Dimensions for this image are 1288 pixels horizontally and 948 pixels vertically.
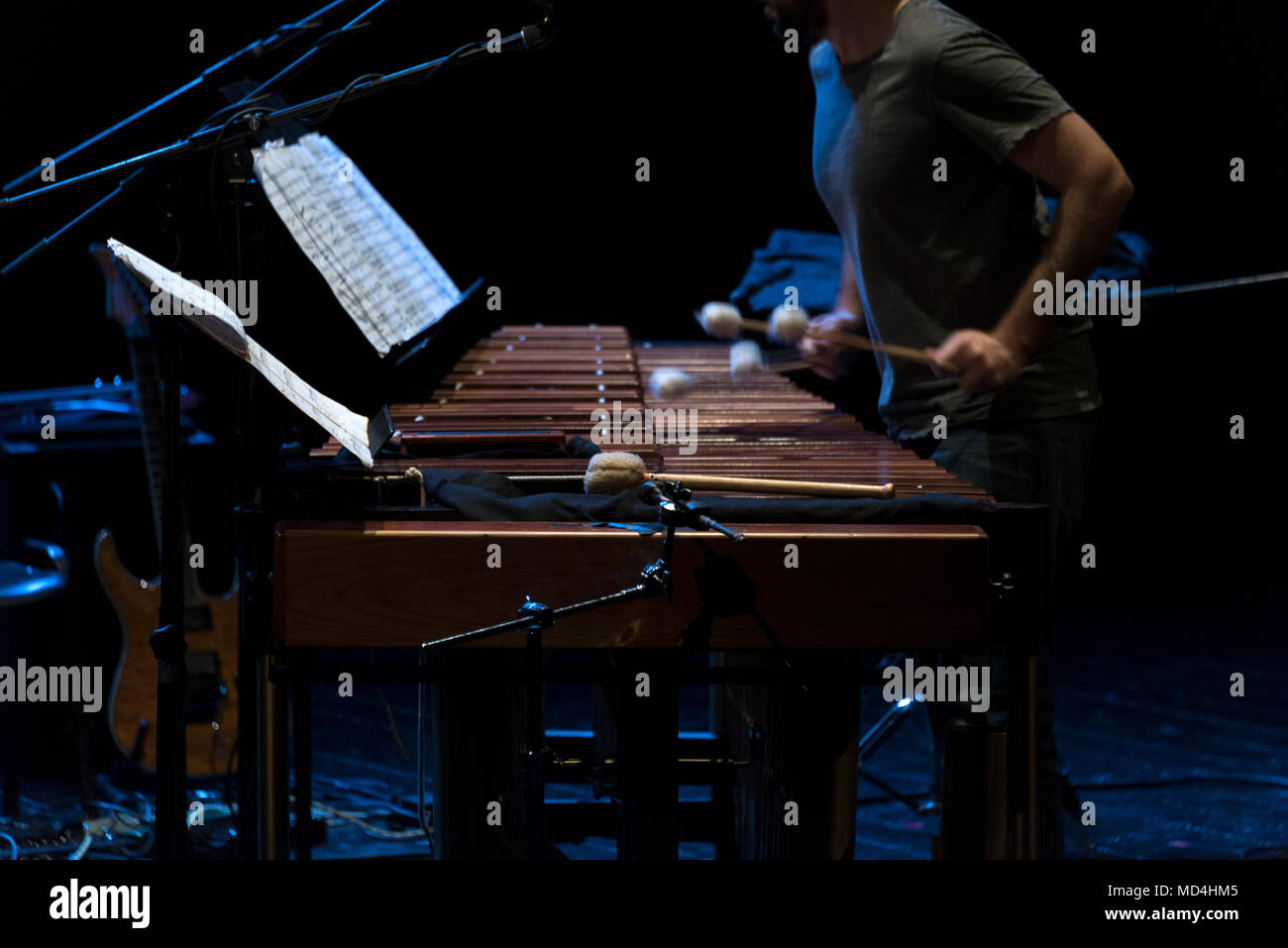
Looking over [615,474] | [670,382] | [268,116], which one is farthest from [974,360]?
[268,116]

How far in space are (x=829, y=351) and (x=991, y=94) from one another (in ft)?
2.21

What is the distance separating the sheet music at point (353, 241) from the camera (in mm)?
2688

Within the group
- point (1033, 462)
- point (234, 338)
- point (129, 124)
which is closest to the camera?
point (234, 338)

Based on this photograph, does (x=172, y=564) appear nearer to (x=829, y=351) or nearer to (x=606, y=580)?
(x=606, y=580)

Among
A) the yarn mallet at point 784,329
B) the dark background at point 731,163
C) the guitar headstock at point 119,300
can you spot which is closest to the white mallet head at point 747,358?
the yarn mallet at point 784,329

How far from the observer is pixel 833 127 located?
2.97 m

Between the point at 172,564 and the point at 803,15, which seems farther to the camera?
the point at 803,15

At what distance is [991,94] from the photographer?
260 cm

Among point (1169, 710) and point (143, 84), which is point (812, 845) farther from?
point (143, 84)

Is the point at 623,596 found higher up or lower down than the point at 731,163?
lower down

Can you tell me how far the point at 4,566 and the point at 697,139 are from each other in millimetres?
3527

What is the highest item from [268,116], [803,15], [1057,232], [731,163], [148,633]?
[731,163]
